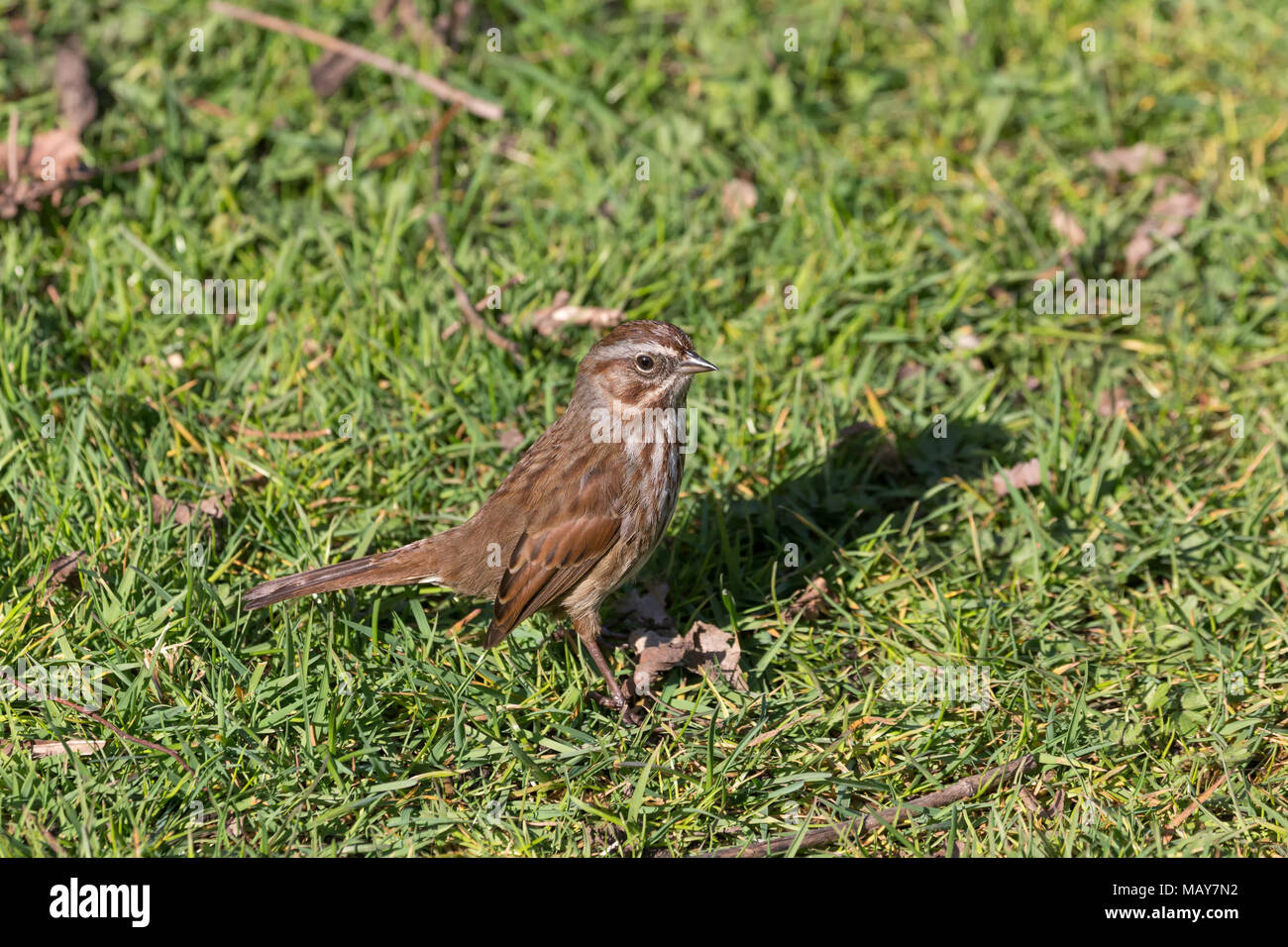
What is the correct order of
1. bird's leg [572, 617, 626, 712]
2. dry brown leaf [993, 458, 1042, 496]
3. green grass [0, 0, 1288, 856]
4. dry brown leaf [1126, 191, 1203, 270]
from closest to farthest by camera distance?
green grass [0, 0, 1288, 856] < bird's leg [572, 617, 626, 712] < dry brown leaf [993, 458, 1042, 496] < dry brown leaf [1126, 191, 1203, 270]

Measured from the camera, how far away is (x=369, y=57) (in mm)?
7758

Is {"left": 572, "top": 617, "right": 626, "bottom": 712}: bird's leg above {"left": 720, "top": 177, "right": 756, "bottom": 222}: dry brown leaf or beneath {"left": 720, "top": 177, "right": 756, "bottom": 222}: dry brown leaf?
beneath

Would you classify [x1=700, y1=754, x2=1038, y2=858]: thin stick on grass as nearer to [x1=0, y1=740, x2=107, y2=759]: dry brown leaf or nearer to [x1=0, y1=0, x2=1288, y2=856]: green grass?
[x1=0, y1=0, x2=1288, y2=856]: green grass

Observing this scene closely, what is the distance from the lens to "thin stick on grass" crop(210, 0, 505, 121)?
25.1ft

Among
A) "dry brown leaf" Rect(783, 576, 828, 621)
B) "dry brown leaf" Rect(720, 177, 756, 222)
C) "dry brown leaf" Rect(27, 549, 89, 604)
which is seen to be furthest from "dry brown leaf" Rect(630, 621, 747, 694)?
"dry brown leaf" Rect(720, 177, 756, 222)

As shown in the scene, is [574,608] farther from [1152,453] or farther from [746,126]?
[746,126]

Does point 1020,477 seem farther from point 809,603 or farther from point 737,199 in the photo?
point 737,199

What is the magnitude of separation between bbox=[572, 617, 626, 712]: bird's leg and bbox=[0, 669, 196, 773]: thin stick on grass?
4.96ft

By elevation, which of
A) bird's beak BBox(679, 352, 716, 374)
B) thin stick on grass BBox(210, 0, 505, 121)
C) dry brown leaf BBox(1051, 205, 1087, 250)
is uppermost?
thin stick on grass BBox(210, 0, 505, 121)

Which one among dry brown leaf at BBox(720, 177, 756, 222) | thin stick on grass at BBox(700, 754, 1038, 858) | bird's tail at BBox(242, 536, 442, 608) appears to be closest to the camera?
thin stick on grass at BBox(700, 754, 1038, 858)

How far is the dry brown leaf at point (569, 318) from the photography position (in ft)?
21.4

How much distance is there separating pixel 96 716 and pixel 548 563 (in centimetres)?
169

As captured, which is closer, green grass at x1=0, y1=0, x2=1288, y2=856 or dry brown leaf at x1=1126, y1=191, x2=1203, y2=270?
green grass at x1=0, y1=0, x2=1288, y2=856
